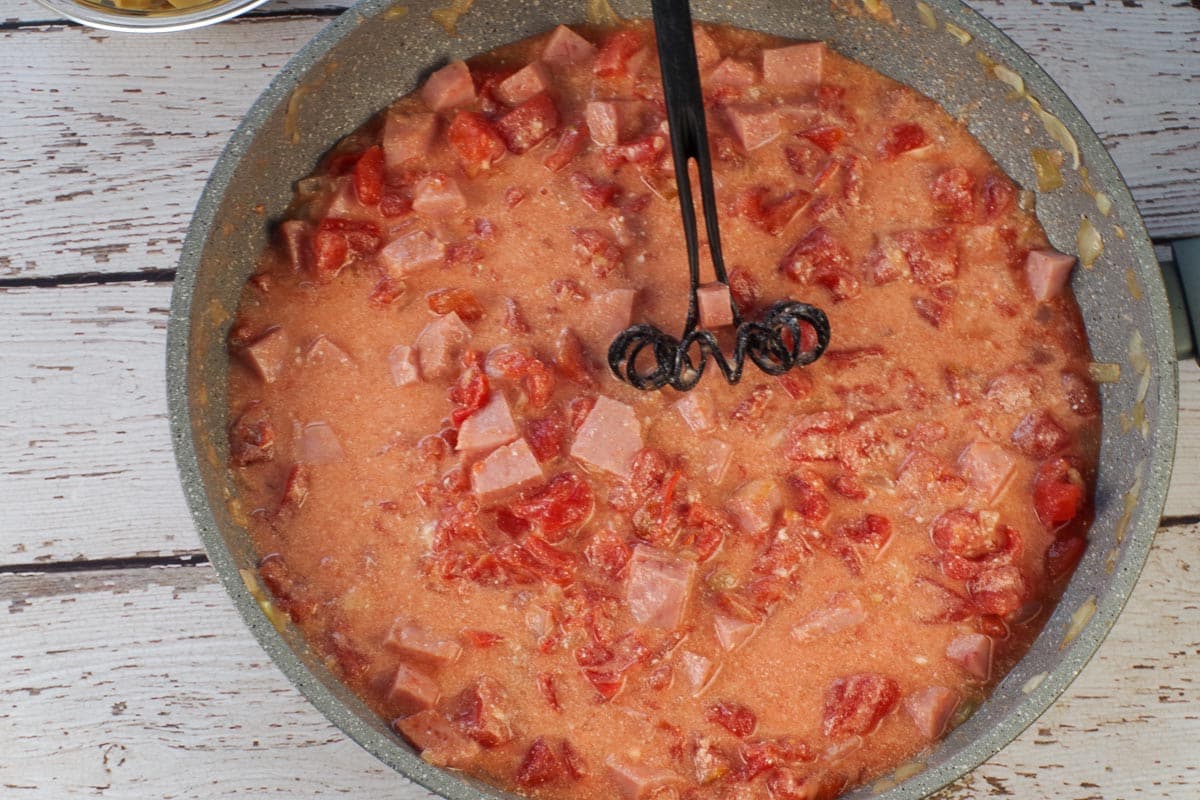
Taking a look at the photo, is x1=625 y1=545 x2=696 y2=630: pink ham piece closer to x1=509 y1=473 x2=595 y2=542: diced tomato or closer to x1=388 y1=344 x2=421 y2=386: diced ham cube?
x1=509 y1=473 x2=595 y2=542: diced tomato

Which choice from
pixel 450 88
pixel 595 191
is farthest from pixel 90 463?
Result: pixel 595 191

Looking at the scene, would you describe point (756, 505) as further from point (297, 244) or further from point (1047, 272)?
point (297, 244)

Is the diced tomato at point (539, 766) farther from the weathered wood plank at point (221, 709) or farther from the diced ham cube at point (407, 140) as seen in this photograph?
the diced ham cube at point (407, 140)

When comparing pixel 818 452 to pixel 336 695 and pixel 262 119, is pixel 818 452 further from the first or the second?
pixel 262 119

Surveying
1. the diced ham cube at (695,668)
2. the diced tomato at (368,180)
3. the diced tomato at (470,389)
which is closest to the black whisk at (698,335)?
Answer: the diced tomato at (470,389)

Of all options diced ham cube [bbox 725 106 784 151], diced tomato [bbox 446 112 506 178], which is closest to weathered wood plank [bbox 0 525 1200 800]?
diced tomato [bbox 446 112 506 178]

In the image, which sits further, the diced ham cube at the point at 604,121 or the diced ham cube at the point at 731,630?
the diced ham cube at the point at 604,121

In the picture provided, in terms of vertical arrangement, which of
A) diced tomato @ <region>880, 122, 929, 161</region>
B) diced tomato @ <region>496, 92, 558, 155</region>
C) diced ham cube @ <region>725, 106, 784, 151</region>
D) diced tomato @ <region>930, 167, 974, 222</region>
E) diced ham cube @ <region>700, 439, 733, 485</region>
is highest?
diced tomato @ <region>496, 92, 558, 155</region>
